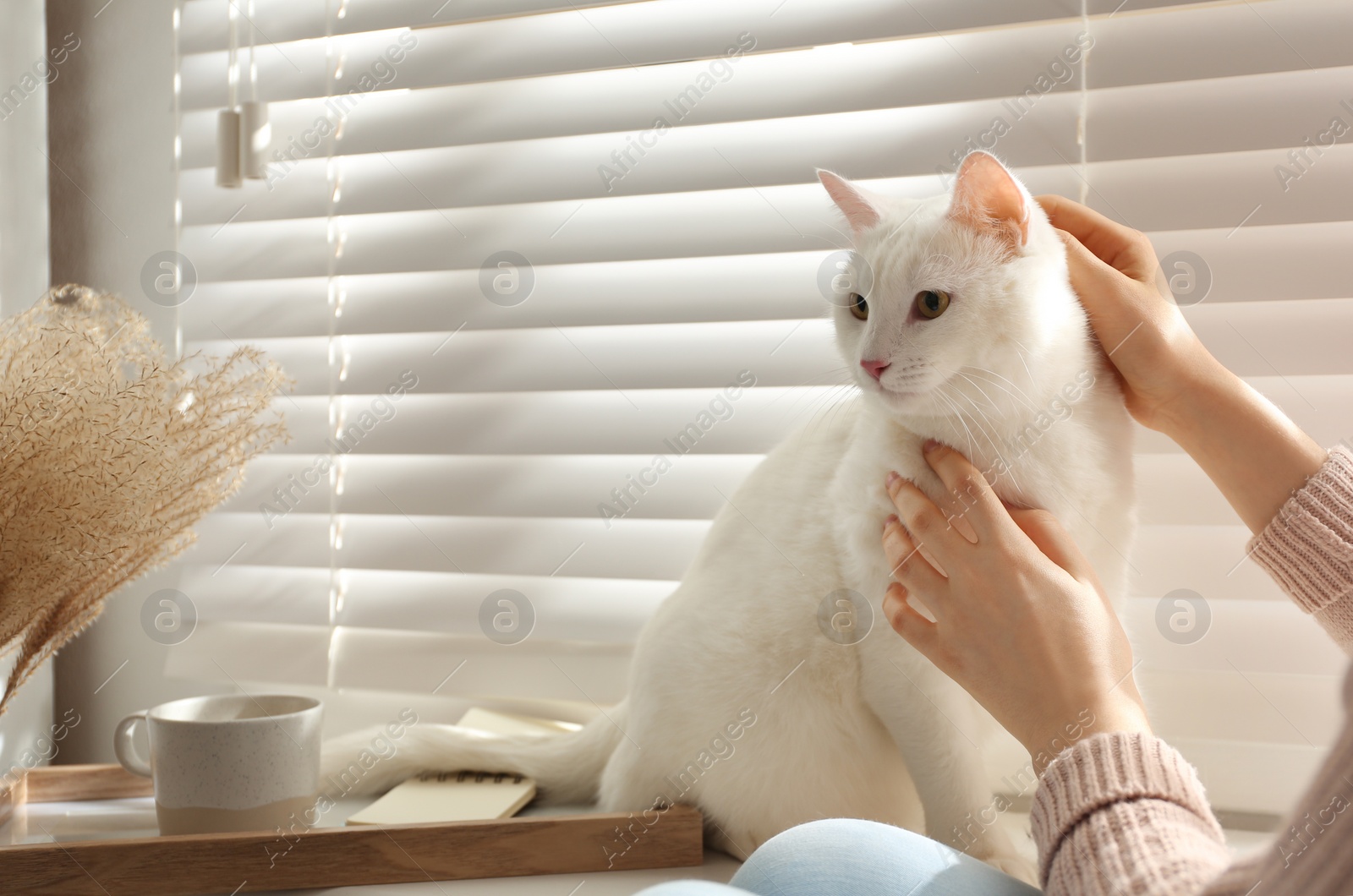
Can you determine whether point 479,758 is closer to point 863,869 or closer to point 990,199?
point 863,869

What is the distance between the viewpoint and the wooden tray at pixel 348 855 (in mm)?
934

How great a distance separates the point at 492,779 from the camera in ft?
3.88

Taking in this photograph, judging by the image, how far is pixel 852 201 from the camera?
0.92 metres

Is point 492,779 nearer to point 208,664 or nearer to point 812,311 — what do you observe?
point 208,664

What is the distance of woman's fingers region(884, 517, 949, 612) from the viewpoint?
85cm

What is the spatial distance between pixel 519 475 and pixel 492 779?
0.43 meters

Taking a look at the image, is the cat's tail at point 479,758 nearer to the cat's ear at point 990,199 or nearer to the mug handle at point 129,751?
the mug handle at point 129,751

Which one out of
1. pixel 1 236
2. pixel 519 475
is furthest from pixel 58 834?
pixel 1 236

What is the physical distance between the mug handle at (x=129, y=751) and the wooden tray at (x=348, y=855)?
0.66ft

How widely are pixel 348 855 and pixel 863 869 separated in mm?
625

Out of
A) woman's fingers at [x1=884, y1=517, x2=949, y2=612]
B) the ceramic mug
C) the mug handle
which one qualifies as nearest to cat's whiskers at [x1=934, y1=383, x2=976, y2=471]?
woman's fingers at [x1=884, y1=517, x2=949, y2=612]

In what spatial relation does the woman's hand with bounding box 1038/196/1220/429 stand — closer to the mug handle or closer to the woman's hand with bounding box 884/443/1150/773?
the woman's hand with bounding box 884/443/1150/773

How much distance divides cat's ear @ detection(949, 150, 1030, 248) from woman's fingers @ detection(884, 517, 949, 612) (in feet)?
1.01

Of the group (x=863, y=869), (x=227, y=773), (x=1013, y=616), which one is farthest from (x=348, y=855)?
(x=1013, y=616)
